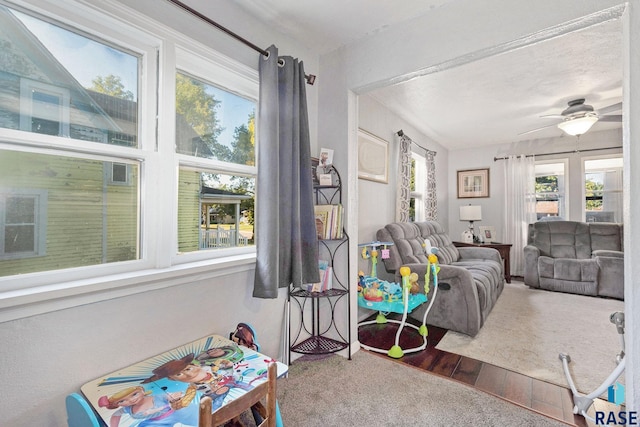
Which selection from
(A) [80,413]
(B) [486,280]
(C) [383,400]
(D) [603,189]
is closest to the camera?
(A) [80,413]

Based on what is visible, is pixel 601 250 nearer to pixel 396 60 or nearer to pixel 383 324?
pixel 383 324

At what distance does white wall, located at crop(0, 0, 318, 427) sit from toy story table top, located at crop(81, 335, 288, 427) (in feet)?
0.32

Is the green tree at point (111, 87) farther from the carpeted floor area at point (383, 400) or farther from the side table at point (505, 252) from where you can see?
the side table at point (505, 252)

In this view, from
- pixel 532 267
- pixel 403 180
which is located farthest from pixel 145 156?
pixel 532 267

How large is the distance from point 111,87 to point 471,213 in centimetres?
511

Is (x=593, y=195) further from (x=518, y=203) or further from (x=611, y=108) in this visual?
(x=611, y=108)

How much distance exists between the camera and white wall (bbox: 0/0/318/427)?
1046 mm

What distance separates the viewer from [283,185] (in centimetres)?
184

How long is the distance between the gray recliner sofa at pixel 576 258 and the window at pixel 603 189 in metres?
0.55

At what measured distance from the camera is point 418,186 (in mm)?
4672

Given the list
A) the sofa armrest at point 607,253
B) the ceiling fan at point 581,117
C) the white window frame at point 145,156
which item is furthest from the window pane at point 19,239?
the sofa armrest at point 607,253

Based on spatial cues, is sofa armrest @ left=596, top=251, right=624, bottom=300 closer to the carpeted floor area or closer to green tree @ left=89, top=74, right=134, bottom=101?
the carpeted floor area

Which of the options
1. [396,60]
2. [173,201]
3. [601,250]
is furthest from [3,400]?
[601,250]

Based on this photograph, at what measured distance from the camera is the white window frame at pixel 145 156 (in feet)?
3.67
